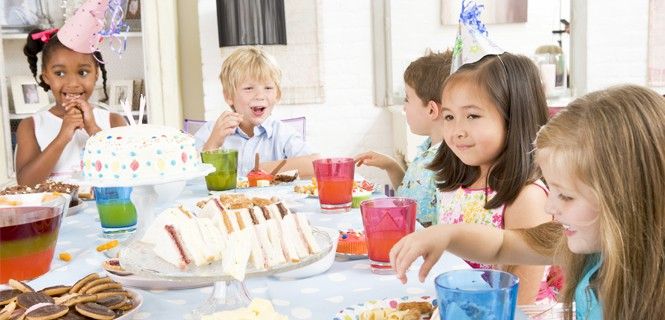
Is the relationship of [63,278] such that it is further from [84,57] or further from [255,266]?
[84,57]

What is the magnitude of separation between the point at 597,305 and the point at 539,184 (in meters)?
0.59

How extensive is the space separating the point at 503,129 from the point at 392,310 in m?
0.77

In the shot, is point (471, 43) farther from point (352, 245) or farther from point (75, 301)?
point (75, 301)

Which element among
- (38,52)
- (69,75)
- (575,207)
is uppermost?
(38,52)

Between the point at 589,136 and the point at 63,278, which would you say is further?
the point at 63,278

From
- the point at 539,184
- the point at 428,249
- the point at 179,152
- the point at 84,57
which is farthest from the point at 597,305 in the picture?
the point at 84,57

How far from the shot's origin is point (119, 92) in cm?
381

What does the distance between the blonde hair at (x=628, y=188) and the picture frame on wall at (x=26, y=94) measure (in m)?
3.38

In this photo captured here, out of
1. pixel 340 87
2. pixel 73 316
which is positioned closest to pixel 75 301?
pixel 73 316

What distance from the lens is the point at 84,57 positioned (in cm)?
332

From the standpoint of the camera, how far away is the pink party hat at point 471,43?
1668 mm

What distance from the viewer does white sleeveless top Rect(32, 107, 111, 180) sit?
3045 mm

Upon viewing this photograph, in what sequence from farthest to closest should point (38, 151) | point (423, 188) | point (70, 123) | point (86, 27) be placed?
point (38, 151) → point (70, 123) → point (423, 188) → point (86, 27)

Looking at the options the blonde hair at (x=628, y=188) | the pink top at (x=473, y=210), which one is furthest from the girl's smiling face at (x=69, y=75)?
the blonde hair at (x=628, y=188)
